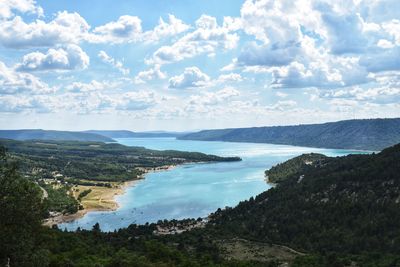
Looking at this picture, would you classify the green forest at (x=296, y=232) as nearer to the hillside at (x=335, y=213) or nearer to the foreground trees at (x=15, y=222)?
the hillside at (x=335, y=213)

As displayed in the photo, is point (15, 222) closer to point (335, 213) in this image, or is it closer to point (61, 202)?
point (335, 213)

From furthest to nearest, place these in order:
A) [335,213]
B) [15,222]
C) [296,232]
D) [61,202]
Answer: [61,202] < [335,213] < [296,232] < [15,222]

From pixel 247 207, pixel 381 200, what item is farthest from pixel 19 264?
pixel 247 207

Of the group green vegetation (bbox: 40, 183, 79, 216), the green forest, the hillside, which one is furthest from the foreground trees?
green vegetation (bbox: 40, 183, 79, 216)

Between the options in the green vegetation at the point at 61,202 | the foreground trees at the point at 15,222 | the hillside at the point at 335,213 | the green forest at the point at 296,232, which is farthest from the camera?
the green vegetation at the point at 61,202

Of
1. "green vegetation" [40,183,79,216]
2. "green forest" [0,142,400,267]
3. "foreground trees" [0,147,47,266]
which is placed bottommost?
"green vegetation" [40,183,79,216]

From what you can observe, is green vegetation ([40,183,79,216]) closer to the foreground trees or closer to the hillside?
the hillside

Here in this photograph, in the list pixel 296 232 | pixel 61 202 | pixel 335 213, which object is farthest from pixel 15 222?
pixel 61 202

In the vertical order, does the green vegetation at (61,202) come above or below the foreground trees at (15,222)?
below

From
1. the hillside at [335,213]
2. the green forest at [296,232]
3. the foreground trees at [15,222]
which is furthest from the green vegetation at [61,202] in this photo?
the foreground trees at [15,222]
